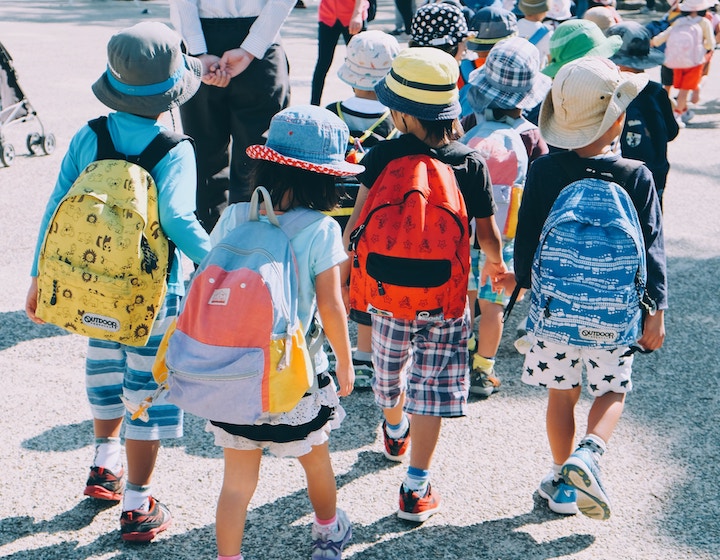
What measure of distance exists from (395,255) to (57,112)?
758cm

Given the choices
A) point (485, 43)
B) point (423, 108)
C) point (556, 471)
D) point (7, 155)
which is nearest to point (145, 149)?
point (423, 108)

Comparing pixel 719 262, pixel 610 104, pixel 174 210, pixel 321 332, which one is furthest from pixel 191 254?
pixel 719 262

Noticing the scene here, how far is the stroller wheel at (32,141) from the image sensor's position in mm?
7801

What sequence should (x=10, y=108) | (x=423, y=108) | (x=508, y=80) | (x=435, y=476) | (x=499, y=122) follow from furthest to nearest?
(x=10, y=108), (x=499, y=122), (x=508, y=80), (x=435, y=476), (x=423, y=108)

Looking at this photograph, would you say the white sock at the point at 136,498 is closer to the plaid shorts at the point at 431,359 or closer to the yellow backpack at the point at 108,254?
the yellow backpack at the point at 108,254

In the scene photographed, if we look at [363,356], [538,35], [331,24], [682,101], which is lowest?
[682,101]

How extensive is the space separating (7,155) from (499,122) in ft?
16.6

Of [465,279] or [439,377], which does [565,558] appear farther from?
[465,279]

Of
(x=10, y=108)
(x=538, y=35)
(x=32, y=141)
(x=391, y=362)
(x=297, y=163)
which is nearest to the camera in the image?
(x=297, y=163)

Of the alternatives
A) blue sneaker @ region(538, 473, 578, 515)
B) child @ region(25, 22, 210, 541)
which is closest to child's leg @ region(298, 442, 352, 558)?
child @ region(25, 22, 210, 541)

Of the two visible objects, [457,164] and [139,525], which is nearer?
[139,525]

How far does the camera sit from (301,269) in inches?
104

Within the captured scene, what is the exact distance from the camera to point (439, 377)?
3.24 metres

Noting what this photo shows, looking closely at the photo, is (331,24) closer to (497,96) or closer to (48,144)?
(48,144)
